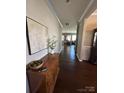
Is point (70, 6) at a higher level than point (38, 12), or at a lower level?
higher

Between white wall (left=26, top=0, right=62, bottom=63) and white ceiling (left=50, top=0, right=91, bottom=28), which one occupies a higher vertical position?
white ceiling (left=50, top=0, right=91, bottom=28)

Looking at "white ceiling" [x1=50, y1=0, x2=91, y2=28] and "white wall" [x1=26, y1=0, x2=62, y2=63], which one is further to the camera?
"white ceiling" [x1=50, y1=0, x2=91, y2=28]

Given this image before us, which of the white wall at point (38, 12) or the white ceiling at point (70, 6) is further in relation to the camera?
the white ceiling at point (70, 6)

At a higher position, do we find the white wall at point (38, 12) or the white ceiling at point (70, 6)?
the white ceiling at point (70, 6)

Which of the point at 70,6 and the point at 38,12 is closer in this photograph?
the point at 38,12
